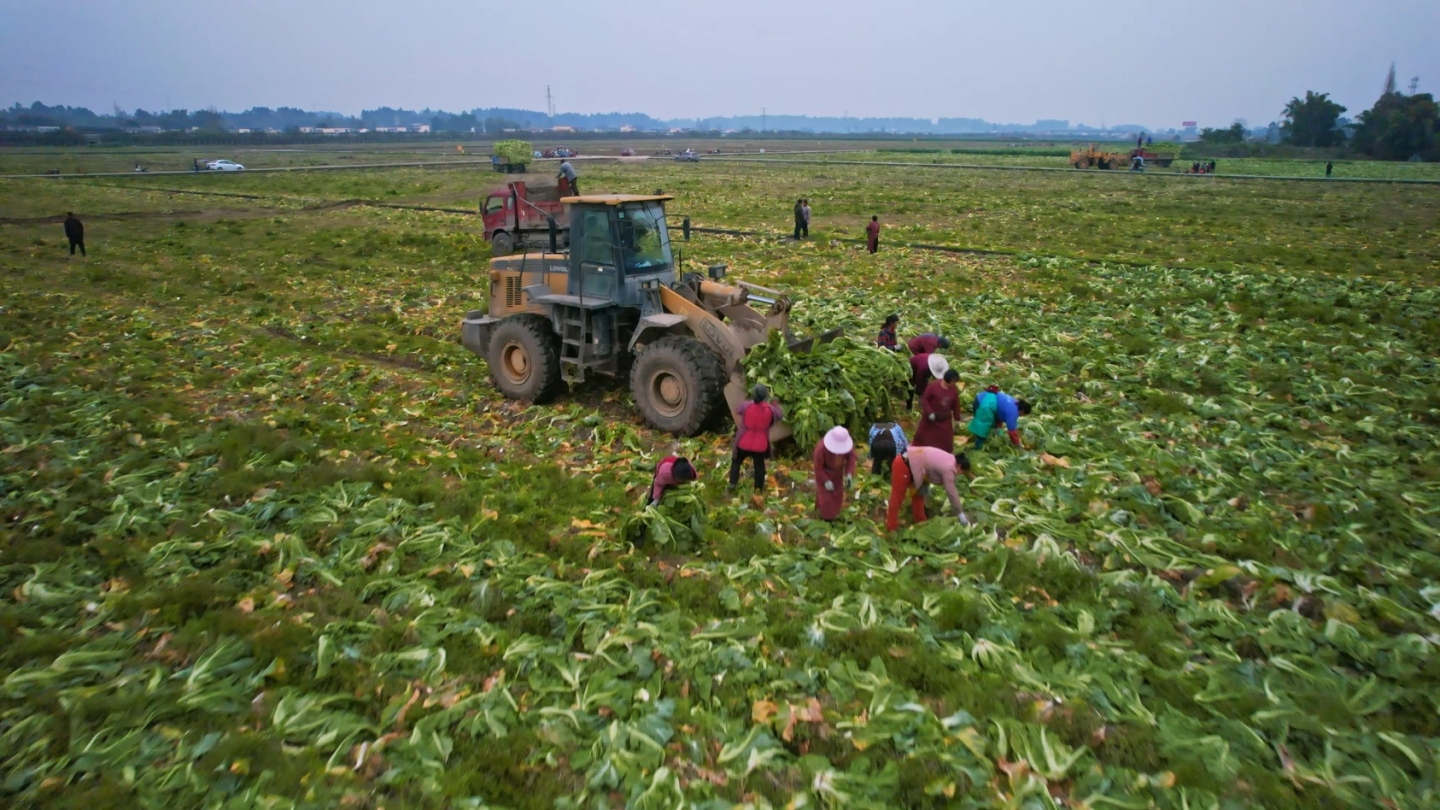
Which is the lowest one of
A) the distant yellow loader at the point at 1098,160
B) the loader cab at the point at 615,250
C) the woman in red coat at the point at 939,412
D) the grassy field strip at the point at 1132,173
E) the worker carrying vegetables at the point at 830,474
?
the worker carrying vegetables at the point at 830,474

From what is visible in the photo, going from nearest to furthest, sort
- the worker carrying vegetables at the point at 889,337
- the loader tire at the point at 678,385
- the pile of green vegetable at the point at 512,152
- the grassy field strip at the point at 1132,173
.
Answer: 1. the loader tire at the point at 678,385
2. the worker carrying vegetables at the point at 889,337
3. the grassy field strip at the point at 1132,173
4. the pile of green vegetable at the point at 512,152

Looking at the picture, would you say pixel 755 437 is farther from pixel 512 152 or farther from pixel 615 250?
pixel 512 152

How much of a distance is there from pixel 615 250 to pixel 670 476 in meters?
4.15

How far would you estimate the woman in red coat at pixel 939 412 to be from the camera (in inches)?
345

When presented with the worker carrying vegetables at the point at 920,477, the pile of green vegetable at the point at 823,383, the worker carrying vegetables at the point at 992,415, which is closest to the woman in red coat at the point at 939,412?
the worker carrying vegetables at the point at 920,477

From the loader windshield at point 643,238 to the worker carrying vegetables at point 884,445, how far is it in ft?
13.6

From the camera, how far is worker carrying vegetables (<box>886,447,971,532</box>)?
794 centimetres

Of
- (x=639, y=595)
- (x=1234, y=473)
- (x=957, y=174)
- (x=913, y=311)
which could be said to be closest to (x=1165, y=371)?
(x=1234, y=473)

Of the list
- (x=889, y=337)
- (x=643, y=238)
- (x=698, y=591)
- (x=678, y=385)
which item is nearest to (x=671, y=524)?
(x=698, y=591)

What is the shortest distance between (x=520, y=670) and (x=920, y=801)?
2920 millimetres

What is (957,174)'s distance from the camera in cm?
6125

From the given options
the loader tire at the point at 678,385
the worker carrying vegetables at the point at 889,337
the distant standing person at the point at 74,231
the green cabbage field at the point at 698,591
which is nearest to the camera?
the green cabbage field at the point at 698,591

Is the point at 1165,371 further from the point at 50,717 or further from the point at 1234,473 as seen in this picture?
the point at 50,717

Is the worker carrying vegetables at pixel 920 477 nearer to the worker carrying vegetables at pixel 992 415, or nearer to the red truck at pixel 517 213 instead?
the worker carrying vegetables at pixel 992 415
